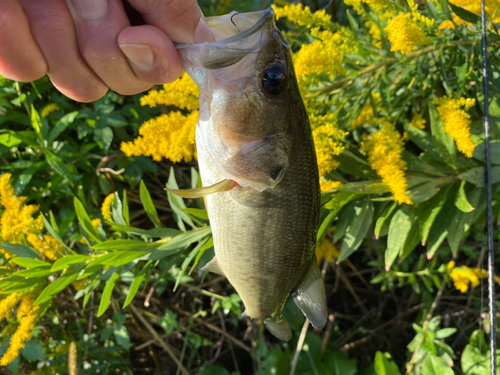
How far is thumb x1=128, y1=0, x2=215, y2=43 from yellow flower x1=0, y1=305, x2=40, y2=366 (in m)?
1.36

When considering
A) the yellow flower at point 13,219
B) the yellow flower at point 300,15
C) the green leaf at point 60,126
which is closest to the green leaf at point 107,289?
the yellow flower at point 13,219

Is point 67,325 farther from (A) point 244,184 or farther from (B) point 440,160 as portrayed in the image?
(B) point 440,160

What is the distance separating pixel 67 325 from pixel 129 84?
84.6 inches

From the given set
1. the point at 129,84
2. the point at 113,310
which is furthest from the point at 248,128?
the point at 113,310

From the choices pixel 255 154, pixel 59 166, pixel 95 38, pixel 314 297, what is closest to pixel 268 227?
pixel 255 154

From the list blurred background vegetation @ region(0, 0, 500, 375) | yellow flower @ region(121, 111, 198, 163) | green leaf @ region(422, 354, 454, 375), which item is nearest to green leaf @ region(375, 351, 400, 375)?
blurred background vegetation @ region(0, 0, 500, 375)

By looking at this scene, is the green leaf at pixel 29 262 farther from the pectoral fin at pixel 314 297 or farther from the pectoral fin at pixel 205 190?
the pectoral fin at pixel 314 297

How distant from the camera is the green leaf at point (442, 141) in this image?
154 cm

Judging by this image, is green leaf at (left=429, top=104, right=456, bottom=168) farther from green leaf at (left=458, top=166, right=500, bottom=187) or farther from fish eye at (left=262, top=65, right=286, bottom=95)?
fish eye at (left=262, top=65, right=286, bottom=95)

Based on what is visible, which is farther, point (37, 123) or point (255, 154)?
point (37, 123)

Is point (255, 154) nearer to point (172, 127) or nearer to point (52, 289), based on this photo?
point (172, 127)

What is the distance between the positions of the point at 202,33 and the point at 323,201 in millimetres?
857

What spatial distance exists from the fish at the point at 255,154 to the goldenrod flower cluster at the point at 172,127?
1.06ft

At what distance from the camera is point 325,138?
1.38 meters
